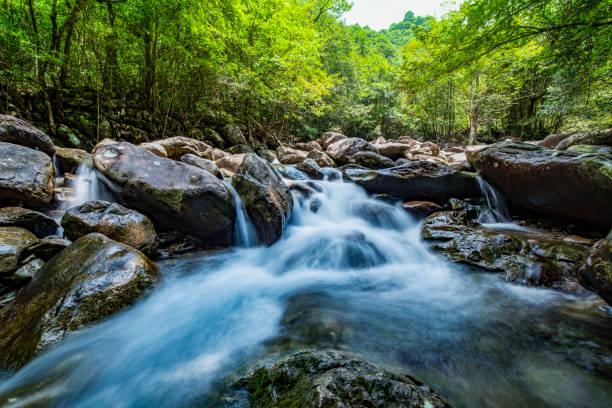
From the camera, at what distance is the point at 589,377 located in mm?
1815

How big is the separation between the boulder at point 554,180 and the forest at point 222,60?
162 cm

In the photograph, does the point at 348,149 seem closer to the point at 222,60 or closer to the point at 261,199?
the point at 222,60

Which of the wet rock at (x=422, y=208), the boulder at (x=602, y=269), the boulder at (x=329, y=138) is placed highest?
the boulder at (x=329, y=138)

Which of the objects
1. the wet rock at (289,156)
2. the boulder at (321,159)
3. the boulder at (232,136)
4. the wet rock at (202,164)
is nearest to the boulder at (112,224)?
the wet rock at (202,164)

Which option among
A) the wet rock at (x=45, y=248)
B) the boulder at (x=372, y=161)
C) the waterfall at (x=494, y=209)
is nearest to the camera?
the wet rock at (x=45, y=248)

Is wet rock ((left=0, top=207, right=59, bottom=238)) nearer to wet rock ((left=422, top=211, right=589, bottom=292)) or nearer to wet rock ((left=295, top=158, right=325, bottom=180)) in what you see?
wet rock ((left=422, top=211, right=589, bottom=292))

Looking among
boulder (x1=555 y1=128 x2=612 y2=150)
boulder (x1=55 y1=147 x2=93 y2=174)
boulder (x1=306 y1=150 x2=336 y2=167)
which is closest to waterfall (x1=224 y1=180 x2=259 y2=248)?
boulder (x1=55 y1=147 x2=93 y2=174)

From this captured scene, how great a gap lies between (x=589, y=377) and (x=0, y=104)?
12.3 metres

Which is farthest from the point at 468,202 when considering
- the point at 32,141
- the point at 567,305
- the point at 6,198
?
the point at 32,141

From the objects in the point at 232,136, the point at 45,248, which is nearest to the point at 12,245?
the point at 45,248

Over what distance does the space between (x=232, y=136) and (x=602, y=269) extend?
13.0 meters

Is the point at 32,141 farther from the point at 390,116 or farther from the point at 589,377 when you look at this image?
the point at 390,116

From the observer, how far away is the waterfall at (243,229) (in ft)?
15.9

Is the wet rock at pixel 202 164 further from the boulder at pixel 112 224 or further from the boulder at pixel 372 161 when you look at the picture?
the boulder at pixel 372 161
